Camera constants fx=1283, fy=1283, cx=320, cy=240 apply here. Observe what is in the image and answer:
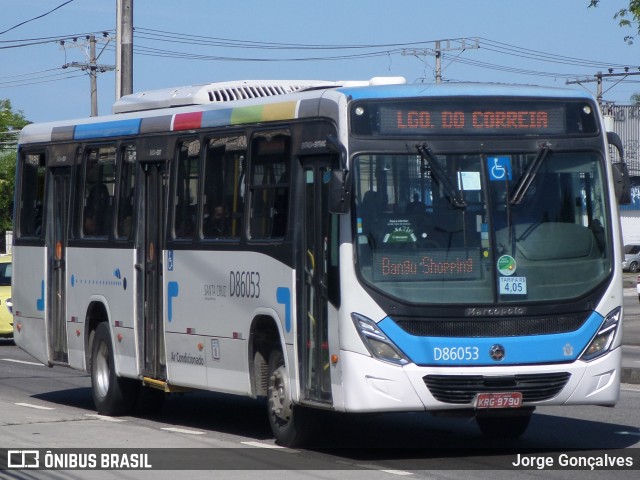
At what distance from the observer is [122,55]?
23.7 meters

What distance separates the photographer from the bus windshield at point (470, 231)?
406 inches

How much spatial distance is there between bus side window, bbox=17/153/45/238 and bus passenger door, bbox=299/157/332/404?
6.21 m

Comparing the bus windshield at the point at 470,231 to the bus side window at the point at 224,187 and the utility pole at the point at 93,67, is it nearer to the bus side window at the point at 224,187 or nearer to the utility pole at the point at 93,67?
the bus side window at the point at 224,187

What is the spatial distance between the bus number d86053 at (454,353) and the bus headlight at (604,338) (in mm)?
973

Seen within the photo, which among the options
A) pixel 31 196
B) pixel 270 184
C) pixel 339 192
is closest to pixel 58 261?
pixel 31 196

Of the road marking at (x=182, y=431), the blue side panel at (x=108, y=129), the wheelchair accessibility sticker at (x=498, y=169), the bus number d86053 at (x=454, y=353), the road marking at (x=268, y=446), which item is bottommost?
the road marking at (x=182, y=431)

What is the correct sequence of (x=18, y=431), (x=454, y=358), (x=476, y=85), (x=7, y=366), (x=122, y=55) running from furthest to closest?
(x=122, y=55)
(x=7, y=366)
(x=18, y=431)
(x=476, y=85)
(x=454, y=358)

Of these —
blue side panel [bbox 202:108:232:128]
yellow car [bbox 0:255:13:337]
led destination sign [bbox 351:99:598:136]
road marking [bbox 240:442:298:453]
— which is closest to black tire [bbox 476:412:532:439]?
road marking [bbox 240:442:298:453]

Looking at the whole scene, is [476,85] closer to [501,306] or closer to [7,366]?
[501,306]

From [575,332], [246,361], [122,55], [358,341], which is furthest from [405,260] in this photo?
[122,55]

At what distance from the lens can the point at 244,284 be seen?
39.5 ft

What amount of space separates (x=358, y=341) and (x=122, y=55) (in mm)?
14703

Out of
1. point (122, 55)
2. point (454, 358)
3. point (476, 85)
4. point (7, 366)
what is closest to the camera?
point (454, 358)

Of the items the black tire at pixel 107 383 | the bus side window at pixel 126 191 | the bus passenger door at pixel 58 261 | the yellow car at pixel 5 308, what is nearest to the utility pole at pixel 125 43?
the yellow car at pixel 5 308
